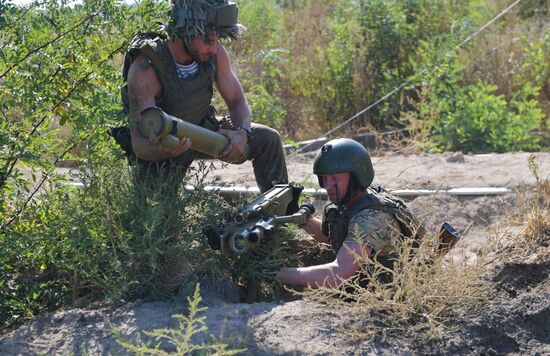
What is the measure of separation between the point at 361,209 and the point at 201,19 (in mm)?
1540

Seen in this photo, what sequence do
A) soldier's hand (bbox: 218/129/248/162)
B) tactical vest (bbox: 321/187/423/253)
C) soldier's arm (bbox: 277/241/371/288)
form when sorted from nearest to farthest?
soldier's arm (bbox: 277/241/371/288) → tactical vest (bbox: 321/187/423/253) → soldier's hand (bbox: 218/129/248/162)

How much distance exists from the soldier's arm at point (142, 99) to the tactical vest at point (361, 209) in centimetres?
100

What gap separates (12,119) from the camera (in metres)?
5.29

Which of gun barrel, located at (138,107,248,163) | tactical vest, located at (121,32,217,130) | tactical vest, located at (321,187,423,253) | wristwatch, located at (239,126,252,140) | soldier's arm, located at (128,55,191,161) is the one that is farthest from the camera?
wristwatch, located at (239,126,252,140)

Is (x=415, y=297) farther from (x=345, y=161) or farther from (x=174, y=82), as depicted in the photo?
(x=174, y=82)

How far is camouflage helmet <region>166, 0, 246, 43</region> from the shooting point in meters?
5.58

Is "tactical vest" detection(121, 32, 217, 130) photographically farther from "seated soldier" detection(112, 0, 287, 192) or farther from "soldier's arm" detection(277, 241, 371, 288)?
"soldier's arm" detection(277, 241, 371, 288)

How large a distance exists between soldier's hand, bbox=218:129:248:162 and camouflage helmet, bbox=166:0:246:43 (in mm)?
617

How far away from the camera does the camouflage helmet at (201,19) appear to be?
558 cm

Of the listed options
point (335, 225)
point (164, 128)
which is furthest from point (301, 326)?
point (164, 128)

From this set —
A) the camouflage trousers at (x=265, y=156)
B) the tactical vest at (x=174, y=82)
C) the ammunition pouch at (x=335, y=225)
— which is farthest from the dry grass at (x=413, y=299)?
the tactical vest at (x=174, y=82)

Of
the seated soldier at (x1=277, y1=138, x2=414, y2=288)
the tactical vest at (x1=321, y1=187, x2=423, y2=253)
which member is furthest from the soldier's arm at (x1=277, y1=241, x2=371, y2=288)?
the tactical vest at (x1=321, y1=187, x2=423, y2=253)

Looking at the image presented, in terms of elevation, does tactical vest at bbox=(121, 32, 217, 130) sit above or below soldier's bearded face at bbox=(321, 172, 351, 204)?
above

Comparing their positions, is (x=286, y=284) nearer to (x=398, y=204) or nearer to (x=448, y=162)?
(x=398, y=204)
